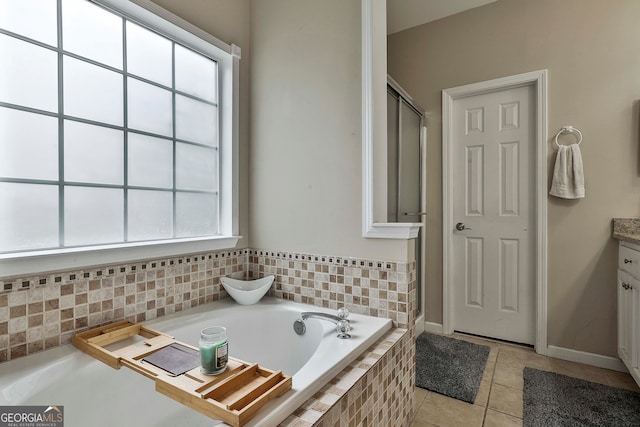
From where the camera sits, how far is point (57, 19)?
4.06 ft

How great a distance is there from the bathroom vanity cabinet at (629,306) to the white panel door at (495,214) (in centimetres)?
49

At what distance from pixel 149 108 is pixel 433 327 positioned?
2581 millimetres

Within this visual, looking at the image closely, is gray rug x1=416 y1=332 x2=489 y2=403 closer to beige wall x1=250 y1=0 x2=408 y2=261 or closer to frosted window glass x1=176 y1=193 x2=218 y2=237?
beige wall x1=250 y1=0 x2=408 y2=261

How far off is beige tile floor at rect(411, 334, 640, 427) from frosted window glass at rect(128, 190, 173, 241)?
157cm

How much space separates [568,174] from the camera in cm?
212

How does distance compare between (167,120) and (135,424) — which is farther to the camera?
(167,120)

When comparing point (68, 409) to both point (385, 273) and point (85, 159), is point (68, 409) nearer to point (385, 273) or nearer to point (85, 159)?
point (85, 159)

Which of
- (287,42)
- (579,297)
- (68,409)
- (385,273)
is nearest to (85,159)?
(68,409)

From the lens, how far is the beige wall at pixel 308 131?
1.64 metres

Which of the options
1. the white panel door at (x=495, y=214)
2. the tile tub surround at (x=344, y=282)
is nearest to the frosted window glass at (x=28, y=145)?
the tile tub surround at (x=344, y=282)

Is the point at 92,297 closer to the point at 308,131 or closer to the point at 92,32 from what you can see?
the point at 92,32

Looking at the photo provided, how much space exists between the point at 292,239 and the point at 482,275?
1671 millimetres

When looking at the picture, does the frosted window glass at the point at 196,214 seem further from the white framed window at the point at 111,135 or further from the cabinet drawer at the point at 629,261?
the cabinet drawer at the point at 629,261

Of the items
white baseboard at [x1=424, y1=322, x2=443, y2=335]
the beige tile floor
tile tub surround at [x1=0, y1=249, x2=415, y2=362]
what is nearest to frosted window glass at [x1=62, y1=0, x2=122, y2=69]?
tile tub surround at [x1=0, y1=249, x2=415, y2=362]
